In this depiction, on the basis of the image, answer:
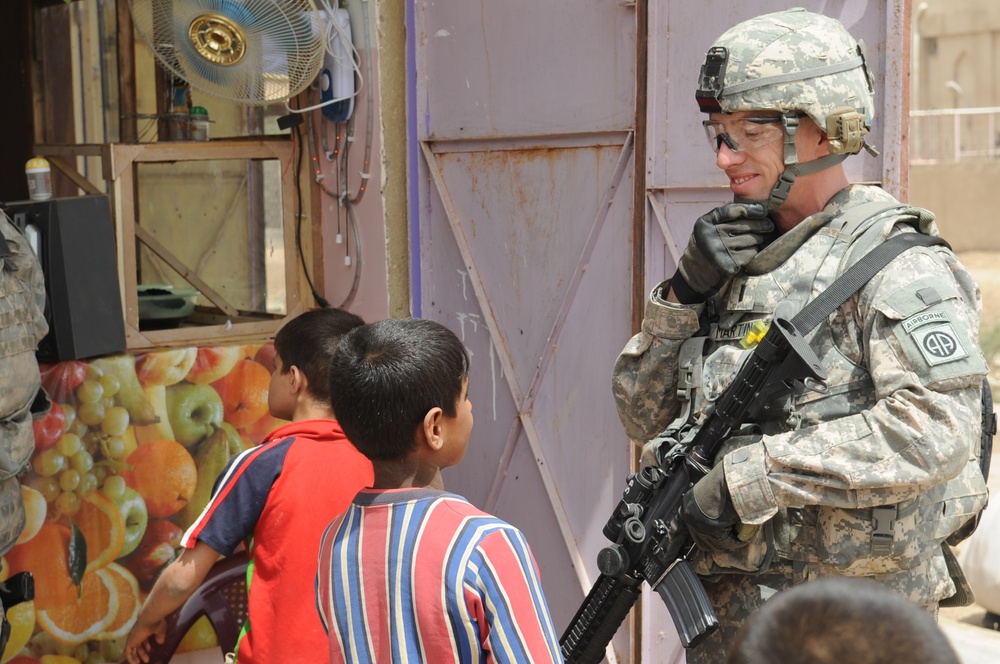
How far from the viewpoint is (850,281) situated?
2.25 meters

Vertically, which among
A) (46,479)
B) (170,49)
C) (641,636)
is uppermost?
(170,49)

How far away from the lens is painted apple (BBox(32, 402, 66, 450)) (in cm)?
405

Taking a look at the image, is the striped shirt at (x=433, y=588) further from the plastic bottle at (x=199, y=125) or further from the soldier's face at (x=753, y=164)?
the plastic bottle at (x=199, y=125)

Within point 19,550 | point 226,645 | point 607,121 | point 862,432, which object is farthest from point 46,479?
point 862,432

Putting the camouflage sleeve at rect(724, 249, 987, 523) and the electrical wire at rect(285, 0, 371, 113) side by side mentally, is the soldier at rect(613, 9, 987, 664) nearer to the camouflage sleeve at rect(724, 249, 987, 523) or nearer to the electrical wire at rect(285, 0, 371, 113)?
the camouflage sleeve at rect(724, 249, 987, 523)

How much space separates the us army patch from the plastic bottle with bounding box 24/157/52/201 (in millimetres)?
3007

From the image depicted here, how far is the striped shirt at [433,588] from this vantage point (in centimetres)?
175

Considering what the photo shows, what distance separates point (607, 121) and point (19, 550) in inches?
97.1

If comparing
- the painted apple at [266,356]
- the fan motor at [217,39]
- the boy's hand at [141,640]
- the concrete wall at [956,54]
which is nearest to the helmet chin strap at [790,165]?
the boy's hand at [141,640]

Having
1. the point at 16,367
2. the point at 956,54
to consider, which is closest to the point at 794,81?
the point at 16,367

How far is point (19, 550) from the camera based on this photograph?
402 cm

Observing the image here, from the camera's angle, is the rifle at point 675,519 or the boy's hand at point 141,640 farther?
the boy's hand at point 141,640

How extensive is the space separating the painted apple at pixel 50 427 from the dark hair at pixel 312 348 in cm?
161

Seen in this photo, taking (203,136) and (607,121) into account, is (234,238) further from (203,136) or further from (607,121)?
(607,121)
